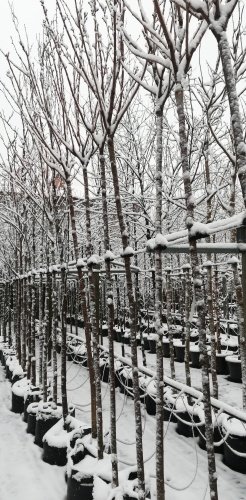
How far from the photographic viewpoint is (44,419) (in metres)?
4.82

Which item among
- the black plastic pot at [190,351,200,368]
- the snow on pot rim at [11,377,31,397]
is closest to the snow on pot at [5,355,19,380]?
the snow on pot rim at [11,377,31,397]

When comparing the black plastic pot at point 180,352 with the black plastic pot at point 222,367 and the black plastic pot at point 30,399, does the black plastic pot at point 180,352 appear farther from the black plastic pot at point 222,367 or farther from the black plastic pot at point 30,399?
the black plastic pot at point 30,399

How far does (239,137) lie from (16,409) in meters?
6.27

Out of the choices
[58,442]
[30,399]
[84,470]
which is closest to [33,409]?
[30,399]

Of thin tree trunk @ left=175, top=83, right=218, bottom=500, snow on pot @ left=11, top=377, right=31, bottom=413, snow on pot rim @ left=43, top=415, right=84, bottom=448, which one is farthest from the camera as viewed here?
snow on pot @ left=11, top=377, right=31, bottom=413

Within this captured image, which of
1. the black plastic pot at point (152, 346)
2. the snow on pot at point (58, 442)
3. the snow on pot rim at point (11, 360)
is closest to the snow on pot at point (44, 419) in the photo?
the snow on pot at point (58, 442)

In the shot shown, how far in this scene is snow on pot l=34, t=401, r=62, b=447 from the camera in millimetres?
A: 4828

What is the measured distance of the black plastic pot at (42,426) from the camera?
483 cm

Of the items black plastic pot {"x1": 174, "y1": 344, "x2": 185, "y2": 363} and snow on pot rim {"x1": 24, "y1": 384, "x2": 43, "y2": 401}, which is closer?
snow on pot rim {"x1": 24, "y1": 384, "x2": 43, "y2": 401}

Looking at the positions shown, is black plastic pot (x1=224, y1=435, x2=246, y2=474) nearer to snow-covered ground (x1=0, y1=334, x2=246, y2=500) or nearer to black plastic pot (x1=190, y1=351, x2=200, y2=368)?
snow-covered ground (x1=0, y1=334, x2=246, y2=500)

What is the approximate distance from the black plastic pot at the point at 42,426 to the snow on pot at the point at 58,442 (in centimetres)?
43

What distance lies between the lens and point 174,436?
5.15 metres

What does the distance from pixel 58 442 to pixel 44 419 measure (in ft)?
2.20

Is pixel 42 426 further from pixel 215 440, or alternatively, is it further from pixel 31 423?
pixel 215 440
